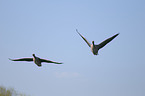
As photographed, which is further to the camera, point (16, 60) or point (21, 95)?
point (21, 95)

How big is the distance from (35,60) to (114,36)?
6320mm

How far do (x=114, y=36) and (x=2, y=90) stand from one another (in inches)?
1562

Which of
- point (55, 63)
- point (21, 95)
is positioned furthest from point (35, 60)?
point (21, 95)

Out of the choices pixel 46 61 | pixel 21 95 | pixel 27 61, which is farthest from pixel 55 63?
pixel 21 95

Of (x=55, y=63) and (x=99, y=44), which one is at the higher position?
(x=99, y=44)

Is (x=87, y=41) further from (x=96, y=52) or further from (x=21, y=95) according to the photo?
(x=21, y=95)

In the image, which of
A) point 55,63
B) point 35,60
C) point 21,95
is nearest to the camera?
point 55,63

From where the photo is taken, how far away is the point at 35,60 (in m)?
17.4

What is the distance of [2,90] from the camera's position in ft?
167

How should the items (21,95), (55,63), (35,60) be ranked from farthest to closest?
(21,95) < (35,60) < (55,63)

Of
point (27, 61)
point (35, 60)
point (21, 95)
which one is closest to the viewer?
point (35, 60)

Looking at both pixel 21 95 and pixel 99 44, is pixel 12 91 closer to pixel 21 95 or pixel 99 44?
pixel 21 95

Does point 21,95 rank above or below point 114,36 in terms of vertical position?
below

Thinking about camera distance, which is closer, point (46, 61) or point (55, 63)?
point (55, 63)
